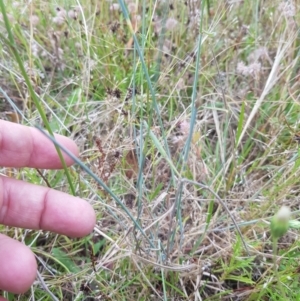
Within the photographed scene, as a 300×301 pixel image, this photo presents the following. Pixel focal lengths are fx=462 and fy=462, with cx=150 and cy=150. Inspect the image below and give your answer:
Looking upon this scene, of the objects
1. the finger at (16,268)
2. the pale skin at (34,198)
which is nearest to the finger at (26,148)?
the pale skin at (34,198)

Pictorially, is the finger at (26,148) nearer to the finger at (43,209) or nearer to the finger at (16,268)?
the finger at (43,209)

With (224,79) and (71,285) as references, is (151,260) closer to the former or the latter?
(71,285)

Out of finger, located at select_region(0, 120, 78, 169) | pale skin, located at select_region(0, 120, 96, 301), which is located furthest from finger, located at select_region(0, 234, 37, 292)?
finger, located at select_region(0, 120, 78, 169)

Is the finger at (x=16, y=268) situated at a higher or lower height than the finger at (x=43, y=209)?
lower

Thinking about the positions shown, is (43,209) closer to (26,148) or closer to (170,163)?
(26,148)

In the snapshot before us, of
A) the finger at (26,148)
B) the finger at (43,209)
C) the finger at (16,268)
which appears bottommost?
the finger at (16,268)

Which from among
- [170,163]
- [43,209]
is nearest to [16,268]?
[43,209]
